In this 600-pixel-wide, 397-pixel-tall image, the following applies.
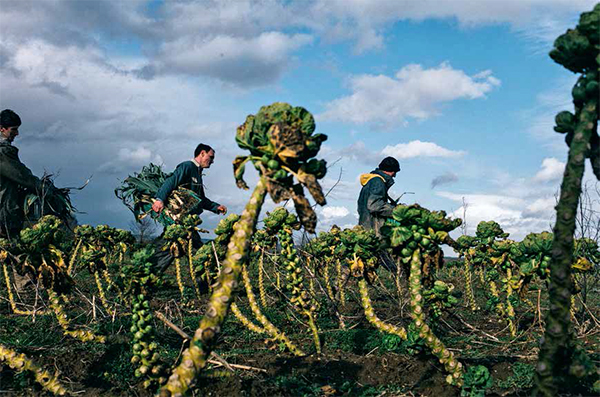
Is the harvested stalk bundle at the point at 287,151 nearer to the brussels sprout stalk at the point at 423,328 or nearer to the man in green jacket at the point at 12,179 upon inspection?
the brussels sprout stalk at the point at 423,328

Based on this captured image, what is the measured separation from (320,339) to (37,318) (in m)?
4.84

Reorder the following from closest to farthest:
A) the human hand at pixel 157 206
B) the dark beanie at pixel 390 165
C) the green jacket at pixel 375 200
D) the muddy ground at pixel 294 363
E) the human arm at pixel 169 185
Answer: the muddy ground at pixel 294 363
the green jacket at pixel 375 200
the human hand at pixel 157 206
the human arm at pixel 169 185
the dark beanie at pixel 390 165

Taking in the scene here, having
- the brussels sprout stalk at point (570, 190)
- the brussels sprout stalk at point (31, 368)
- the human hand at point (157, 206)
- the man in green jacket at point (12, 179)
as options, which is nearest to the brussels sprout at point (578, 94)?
the brussels sprout stalk at point (570, 190)

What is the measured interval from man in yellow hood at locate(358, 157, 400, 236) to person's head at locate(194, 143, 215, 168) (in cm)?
275

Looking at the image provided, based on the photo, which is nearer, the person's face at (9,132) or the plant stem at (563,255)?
the plant stem at (563,255)

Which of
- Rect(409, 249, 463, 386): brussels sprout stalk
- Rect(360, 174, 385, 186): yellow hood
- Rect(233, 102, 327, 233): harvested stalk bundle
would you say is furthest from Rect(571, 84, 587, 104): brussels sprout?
Rect(360, 174, 385, 186): yellow hood

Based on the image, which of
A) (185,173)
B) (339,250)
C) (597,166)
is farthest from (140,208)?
(597,166)

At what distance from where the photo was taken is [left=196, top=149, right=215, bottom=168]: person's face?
340 inches

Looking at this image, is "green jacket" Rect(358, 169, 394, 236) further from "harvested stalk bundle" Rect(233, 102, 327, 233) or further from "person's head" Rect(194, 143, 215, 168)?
"harvested stalk bundle" Rect(233, 102, 327, 233)

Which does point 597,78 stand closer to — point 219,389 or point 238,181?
point 238,181

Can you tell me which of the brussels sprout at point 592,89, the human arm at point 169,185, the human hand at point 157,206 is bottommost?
the brussels sprout at point 592,89

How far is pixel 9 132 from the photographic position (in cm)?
767

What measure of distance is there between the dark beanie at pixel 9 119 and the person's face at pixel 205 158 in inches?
114

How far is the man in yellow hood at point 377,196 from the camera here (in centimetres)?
785
